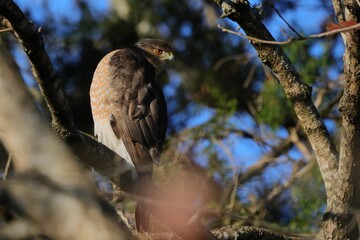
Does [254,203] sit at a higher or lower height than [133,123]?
lower

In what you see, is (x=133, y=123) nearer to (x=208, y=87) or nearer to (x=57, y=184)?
(x=208, y=87)

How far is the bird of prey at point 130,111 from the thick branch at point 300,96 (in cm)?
122

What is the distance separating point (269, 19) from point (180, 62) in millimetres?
2361

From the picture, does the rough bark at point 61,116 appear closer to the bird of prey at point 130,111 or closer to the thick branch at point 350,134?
the bird of prey at point 130,111

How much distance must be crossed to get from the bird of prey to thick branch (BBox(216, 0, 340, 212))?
1.22 metres

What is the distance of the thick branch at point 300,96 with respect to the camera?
4.92 metres

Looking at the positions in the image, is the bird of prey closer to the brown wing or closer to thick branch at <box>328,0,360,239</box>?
the brown wing

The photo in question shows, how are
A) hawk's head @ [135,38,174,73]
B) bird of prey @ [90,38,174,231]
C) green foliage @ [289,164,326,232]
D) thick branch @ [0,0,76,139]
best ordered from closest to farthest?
thick branch @ [0,0,76,139] < bird of prey @ [90,38,174,231] < green foliage @ [289,164,326,232] < hawk's head @ [135,38,174,73]

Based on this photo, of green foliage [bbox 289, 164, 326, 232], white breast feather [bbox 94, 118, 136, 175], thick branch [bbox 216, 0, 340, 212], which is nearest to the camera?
thick branch [bbox 216, 0, 340, 212]

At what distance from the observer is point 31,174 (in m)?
2.35

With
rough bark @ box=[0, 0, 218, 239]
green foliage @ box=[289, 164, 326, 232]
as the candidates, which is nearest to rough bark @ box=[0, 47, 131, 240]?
rough bark @ box=[0, 0, 218, 239]

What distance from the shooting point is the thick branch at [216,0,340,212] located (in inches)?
194

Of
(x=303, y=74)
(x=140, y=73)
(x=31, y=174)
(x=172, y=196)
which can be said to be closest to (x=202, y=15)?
(x=303, y=74)

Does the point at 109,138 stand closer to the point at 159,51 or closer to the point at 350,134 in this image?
the point at 159,51
